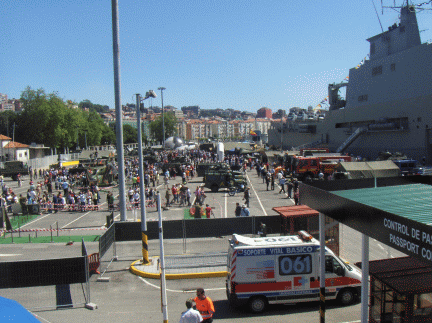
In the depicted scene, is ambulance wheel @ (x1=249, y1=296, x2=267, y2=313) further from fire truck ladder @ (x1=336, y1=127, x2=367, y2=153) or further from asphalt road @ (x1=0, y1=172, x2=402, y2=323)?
fire truck ladder @ (x1=336, y1=127, x2=367, y2=153)

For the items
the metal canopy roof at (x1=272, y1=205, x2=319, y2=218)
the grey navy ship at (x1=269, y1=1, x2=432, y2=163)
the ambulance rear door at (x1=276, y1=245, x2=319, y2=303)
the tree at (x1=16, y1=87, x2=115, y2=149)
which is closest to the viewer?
the ambulance rear door at (x1=276, y1=245, x2=319, y2=303)

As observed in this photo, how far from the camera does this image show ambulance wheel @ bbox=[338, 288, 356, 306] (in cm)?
966

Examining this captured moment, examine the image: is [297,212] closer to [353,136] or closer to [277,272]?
[277,272]

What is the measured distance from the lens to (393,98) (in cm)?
4147

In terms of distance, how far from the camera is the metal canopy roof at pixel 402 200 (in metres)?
4.96

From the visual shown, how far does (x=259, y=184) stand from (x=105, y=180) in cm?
1401

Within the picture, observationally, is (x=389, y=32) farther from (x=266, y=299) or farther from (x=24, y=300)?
(x=24, y=300)

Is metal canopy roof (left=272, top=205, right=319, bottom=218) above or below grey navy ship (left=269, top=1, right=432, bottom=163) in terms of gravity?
below

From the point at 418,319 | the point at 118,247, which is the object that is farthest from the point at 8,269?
the point at 418,319

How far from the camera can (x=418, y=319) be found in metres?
6.01

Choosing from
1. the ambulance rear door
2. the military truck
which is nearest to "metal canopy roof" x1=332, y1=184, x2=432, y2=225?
the ambulance rear door

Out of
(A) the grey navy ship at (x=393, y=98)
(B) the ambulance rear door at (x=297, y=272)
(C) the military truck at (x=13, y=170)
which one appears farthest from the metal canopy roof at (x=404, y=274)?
(C) the military truck at (x=13, y=170)

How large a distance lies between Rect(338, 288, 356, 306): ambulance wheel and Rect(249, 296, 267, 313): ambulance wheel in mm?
1995

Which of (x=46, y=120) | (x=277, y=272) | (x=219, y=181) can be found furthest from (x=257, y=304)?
(x=46, y=120)
